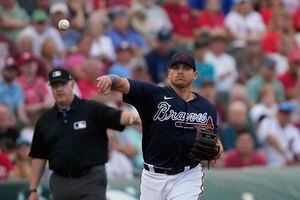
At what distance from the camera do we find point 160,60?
15.9 m

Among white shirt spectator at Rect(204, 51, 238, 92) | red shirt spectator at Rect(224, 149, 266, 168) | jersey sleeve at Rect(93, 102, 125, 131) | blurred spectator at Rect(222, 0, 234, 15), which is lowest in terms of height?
red shirt spectator at Rect(224, 149, 266, 168)

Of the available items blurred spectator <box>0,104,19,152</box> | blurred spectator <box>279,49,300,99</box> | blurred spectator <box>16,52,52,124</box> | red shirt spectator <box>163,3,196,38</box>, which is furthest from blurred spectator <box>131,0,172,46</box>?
blurred spectator <box>0,104,19,152</box>

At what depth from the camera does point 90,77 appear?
1467 centimetres

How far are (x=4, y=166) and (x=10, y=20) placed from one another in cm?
375

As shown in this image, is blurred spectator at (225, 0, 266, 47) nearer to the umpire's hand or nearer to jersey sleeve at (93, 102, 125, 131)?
jersey sleeve at (93, 102, 125, 131)

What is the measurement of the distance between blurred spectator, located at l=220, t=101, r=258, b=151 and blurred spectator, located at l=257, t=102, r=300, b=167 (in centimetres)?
22

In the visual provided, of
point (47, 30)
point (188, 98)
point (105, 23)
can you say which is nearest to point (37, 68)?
point (47, 30)

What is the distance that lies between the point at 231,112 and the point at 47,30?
3112mm

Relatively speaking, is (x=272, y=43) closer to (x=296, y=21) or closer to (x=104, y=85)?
(x=296, y=21)

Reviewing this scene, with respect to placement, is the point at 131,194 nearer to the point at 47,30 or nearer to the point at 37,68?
A: the point at 37,68

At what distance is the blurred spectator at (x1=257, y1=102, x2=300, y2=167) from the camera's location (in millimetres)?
14812

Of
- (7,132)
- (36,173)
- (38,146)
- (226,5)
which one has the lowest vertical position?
(36,173)

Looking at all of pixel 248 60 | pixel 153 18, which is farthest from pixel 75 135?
pixel 153 18

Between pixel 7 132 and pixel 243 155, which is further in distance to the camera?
pixel 243 155
